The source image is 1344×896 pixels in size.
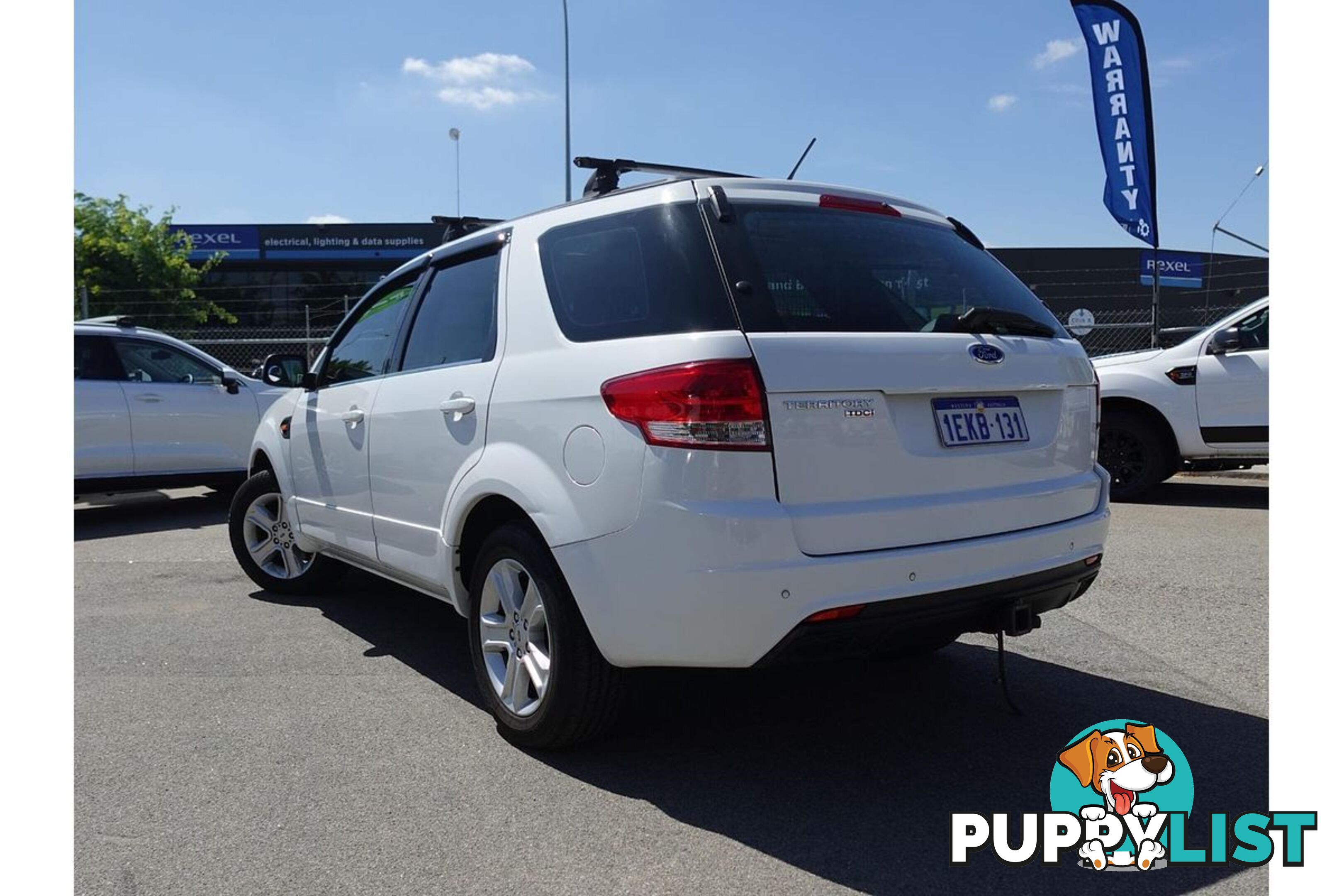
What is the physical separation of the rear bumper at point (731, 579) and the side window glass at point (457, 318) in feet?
3.68

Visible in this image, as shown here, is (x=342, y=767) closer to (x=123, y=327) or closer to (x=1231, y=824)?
(x=1231, y=824)

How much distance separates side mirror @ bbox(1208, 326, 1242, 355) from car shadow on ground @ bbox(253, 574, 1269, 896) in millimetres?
5214

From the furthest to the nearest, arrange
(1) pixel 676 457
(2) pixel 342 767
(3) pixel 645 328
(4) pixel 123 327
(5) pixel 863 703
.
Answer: (4) pixel 123 327 < (5) pixel 863 703 < (2) pixel 342 767 < (3) pixel 645 328 < (1) pixel 676 457

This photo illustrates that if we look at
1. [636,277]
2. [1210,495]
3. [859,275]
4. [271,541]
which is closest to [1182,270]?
[1210,495]

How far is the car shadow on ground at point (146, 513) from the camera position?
8922mm

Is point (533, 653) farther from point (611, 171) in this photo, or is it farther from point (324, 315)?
point (324, 315)

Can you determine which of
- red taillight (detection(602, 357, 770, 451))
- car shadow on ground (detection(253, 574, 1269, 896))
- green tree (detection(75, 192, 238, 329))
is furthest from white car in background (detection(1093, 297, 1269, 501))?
green tree (detection(75, 192, 238, 329))

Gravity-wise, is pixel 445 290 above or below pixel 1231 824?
above

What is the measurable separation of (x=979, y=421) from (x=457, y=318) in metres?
2.07

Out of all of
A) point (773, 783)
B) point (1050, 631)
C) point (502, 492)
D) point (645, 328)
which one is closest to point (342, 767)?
point (502, 492)

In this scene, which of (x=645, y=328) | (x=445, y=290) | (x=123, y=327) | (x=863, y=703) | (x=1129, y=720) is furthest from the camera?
(x=123, y=327)

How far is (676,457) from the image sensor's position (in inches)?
111

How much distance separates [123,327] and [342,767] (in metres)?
7.50

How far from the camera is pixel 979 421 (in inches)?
126
